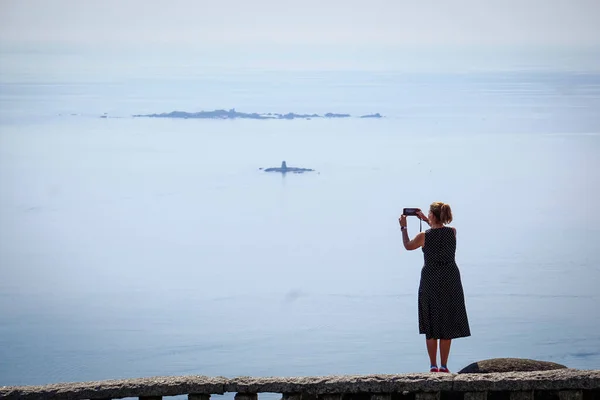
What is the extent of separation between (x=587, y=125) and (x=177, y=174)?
200 feet

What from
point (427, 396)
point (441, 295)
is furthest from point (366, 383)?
point (441, 295)

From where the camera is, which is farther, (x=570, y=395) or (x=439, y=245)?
(x=439, y=245)

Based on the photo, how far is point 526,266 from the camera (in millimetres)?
69062

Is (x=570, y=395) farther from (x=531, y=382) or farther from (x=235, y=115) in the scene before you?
(x=235, y=115)

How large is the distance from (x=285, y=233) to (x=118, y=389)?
83.4 meters

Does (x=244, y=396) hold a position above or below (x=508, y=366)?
below

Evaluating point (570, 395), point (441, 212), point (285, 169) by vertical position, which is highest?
point (285, 169)

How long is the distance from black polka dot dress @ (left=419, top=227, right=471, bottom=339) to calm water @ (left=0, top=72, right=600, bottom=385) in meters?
42.4

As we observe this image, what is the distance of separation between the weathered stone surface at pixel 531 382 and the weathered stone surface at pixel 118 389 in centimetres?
167

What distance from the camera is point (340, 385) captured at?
21.7ft

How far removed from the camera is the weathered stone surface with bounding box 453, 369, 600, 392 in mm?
6609

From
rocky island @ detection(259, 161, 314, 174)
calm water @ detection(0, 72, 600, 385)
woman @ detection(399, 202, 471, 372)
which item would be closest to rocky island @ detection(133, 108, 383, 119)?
calm water @ detection(0, 72, 600, 385)

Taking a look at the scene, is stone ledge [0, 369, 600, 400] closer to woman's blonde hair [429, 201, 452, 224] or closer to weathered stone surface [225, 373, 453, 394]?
weathered stone surface [225, 373, 453, 394]

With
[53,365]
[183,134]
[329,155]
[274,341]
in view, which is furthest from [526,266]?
[183,134]
